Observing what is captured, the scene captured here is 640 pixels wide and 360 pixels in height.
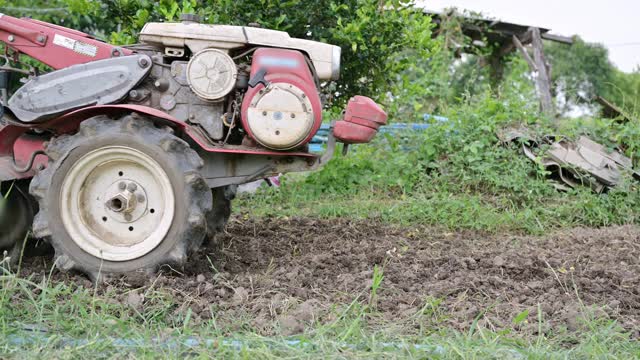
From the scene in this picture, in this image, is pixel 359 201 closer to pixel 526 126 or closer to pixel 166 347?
pixel 526 126

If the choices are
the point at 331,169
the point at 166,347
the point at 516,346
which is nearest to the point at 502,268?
the point at 516,346

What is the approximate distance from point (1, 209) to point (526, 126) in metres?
5.23

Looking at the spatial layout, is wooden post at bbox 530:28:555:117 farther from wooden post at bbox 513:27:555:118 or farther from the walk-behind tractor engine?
the walk-behind tractor engine

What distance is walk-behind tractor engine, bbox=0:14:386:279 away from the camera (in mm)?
4266

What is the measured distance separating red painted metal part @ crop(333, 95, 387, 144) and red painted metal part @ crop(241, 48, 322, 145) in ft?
0.89

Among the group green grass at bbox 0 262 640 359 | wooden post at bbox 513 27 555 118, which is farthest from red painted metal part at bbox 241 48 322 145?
wooden post at bbox 513 27 555 118

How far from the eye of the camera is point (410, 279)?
441 cm

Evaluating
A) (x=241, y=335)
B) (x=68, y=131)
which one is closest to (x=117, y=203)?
(x=68, y=131)

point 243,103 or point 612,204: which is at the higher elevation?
point 243,103

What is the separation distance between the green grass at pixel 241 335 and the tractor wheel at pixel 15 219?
3.46 feet

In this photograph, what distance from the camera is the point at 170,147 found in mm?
4246

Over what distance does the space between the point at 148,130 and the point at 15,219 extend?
126cm

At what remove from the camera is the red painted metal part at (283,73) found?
4621 millimetres

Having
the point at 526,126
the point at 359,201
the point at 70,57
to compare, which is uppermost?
the point at 70,57
